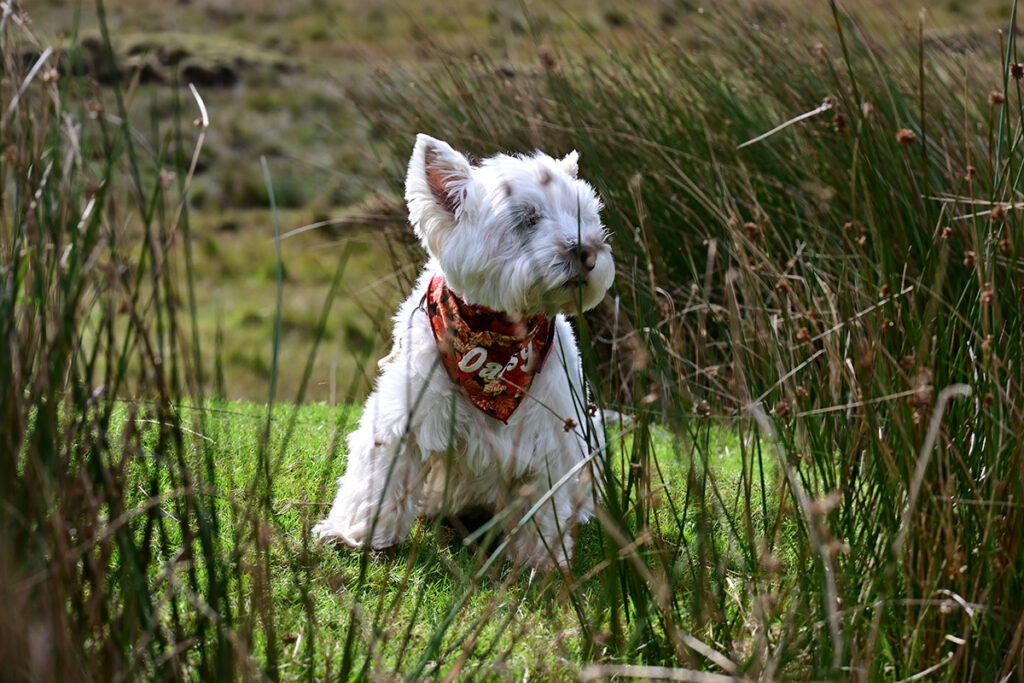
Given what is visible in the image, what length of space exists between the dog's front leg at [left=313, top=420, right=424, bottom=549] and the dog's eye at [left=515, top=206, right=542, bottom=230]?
896 mm

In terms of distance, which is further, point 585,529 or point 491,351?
point 585,529

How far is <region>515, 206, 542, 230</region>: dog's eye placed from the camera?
3930 millimetres

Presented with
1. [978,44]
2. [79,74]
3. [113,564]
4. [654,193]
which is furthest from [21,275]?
[978,44]

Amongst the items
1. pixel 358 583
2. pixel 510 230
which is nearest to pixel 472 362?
pixel 510 230

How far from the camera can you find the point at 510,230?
12.9 ft

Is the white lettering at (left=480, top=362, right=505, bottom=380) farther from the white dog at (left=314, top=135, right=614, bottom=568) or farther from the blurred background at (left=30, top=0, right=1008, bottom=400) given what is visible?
the blurred background at (left=30, top=0, right=1008, bottom=400)

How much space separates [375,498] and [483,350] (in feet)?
2.27

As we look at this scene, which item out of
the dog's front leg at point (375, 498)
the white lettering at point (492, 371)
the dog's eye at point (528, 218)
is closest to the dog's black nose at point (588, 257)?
the dog's eye at point (528, 218)

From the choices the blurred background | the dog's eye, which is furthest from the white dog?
the blurred background

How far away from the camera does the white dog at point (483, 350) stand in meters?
3.90

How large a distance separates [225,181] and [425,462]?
72.3ft

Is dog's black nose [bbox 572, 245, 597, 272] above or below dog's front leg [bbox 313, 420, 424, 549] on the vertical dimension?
above

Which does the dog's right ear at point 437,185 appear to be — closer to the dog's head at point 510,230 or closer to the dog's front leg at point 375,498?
the dog's head at point 510,230

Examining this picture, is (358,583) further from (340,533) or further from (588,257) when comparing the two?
(588,257)
